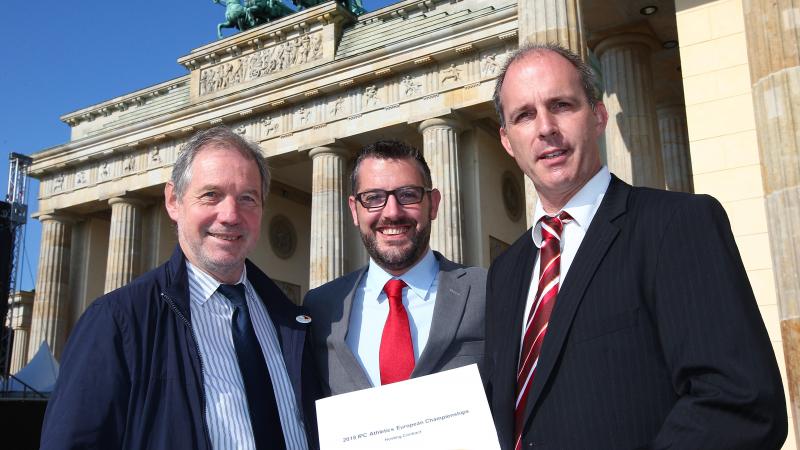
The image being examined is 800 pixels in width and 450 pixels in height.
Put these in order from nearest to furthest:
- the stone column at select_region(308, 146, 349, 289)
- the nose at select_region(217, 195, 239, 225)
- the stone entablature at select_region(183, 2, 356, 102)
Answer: the nose at select_region(217, 195, 239, 225)
the stone column at select_region(308, 146, 349, 289)
the stone entablature at select_region(183, 2, 356, 102)

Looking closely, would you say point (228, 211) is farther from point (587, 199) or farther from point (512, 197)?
point (512, 197)

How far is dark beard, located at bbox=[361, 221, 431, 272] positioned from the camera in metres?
3.35

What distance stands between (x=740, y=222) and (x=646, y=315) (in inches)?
364

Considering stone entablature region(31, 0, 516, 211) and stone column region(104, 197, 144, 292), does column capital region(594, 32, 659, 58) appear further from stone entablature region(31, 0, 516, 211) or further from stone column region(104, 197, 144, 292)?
stone column region(104, 197, 144, 292)

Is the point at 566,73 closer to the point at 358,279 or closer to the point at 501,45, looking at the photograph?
the point at 358,279

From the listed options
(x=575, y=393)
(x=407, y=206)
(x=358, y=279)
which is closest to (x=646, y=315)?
(x=575, y=393)

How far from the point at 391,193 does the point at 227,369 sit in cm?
111

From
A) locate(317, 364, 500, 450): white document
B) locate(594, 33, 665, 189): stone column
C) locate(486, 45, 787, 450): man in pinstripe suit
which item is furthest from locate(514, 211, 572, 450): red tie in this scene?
locate(594, 33, 665, 189): stone column

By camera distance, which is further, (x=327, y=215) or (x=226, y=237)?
(x=327, y=215)

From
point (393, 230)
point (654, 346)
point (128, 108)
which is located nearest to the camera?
point (654, 346)

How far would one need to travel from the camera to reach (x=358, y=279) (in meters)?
3.58

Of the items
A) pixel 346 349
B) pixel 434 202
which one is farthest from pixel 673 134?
pixel 346 349

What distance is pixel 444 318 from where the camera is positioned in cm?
320

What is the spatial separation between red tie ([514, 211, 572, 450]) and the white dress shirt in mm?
969
